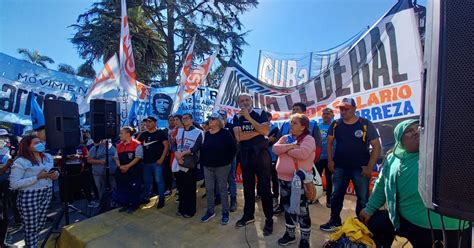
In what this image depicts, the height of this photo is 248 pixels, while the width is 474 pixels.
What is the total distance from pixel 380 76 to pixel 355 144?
1.69 metres

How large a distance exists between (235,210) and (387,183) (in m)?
2.61

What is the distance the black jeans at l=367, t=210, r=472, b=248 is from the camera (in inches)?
67.1

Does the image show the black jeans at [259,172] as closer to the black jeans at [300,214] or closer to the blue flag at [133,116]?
the black jeans at [300,214]

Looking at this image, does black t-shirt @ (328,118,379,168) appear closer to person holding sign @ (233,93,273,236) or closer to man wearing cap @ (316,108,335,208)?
person holding sign @ (233,93,273,236)

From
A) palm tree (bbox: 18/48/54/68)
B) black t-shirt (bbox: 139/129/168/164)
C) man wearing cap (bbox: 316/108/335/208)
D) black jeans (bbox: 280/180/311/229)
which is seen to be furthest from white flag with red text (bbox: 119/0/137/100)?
palm tree (bbox: 18/48/54/68)

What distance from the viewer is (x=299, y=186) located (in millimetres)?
2680

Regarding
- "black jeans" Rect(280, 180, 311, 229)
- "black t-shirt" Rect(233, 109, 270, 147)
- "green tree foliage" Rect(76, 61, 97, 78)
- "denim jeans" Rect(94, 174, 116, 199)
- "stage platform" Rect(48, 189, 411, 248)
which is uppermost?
"green tree foliage" Rect(76, 61, 97, 78)

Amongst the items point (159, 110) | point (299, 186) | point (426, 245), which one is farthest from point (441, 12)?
point (159, 110)

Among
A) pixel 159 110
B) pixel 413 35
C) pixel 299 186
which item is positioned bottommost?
pixel 299 186

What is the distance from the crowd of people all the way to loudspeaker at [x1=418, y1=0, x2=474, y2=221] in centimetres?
87

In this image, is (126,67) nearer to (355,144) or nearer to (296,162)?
(296,162)

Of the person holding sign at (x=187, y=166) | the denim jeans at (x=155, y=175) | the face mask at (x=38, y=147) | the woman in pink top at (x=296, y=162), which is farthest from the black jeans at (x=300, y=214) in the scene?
the face mask at (x=38, y=147)

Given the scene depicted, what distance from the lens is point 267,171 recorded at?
131 inches

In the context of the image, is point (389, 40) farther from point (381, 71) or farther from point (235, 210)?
point (235, 210)
